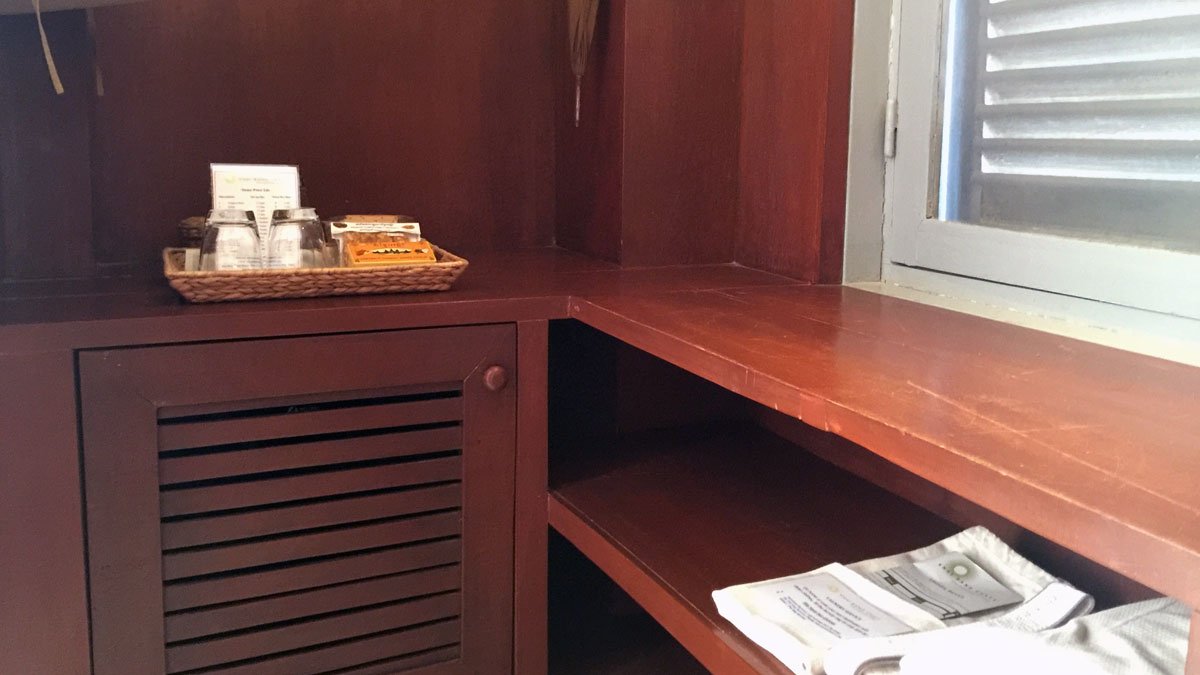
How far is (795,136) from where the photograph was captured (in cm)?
144

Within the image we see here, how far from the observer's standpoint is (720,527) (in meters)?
1.19

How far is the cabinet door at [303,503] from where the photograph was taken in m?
1.11

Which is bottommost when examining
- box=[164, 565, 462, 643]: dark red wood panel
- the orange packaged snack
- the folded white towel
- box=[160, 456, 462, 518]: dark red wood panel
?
box=[164, 565, 462, 643]: dark red wood panel

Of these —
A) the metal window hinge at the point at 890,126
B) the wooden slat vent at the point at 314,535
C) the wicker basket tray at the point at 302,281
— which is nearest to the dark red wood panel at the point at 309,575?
the wooden slat vent at the point at 314,535

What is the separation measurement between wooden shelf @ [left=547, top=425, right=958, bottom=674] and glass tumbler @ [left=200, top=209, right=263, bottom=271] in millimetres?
485

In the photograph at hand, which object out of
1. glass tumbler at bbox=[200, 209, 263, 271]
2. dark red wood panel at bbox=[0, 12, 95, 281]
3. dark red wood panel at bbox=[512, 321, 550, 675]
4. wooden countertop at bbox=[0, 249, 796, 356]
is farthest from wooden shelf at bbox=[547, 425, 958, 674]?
dark red wood panel at bbox=[0, 12, 95, 281]

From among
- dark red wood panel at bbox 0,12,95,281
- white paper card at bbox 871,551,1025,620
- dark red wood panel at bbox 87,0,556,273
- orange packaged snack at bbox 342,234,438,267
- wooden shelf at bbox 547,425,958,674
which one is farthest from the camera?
dark red wood panel at bbox 87,0,556,273

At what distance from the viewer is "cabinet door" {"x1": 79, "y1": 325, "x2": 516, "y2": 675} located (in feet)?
3.64

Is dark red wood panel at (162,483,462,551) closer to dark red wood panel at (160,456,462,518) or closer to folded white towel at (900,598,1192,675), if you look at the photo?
dark red wood panel at (160,456,462,518)

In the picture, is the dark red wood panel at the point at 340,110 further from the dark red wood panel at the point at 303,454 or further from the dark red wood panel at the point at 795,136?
the dark red wood panel at the point at 303,454

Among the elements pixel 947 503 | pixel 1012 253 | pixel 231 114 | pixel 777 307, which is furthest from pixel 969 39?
pixel 231 114

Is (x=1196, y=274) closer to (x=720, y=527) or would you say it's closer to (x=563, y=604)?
(x=720, y=527)

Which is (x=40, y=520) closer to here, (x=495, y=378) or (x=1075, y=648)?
(x=495, y=378)

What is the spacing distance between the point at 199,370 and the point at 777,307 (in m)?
0.67
